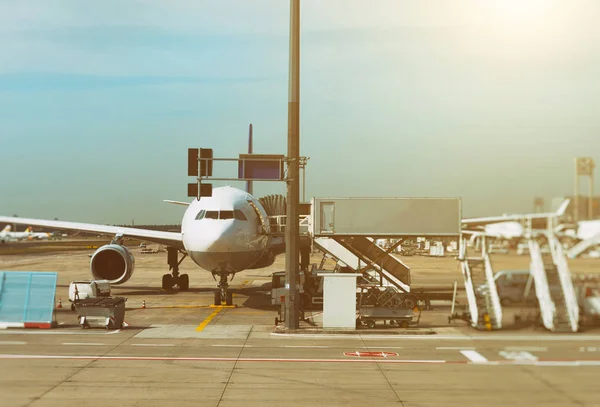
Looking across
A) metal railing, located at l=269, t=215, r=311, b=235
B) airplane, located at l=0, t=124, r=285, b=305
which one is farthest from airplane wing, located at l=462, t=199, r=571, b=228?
airplane, located at l=0, t=124, r=285, b=305

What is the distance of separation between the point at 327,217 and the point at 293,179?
439 centimetres

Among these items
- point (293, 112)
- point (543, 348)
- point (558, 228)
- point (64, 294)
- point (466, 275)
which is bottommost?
point (64, 294)

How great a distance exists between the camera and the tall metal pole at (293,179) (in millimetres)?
29828

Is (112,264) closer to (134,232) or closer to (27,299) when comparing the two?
(134,232)

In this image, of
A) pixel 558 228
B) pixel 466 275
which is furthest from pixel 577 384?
pixel 558 228

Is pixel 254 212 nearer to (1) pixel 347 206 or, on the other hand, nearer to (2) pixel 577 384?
(1) pixel 347 206

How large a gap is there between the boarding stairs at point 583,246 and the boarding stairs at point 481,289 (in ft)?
4.33

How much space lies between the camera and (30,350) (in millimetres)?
23625

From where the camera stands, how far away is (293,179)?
3011 centimetres

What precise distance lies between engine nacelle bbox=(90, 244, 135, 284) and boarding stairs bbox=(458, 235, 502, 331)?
1471 inches

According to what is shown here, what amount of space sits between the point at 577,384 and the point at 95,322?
25715 millimetres

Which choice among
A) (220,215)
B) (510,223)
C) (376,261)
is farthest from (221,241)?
(510,223)

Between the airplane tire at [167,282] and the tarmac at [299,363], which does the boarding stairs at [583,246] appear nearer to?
the tarmac at [299,363]

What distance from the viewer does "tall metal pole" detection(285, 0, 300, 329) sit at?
29.8 m
